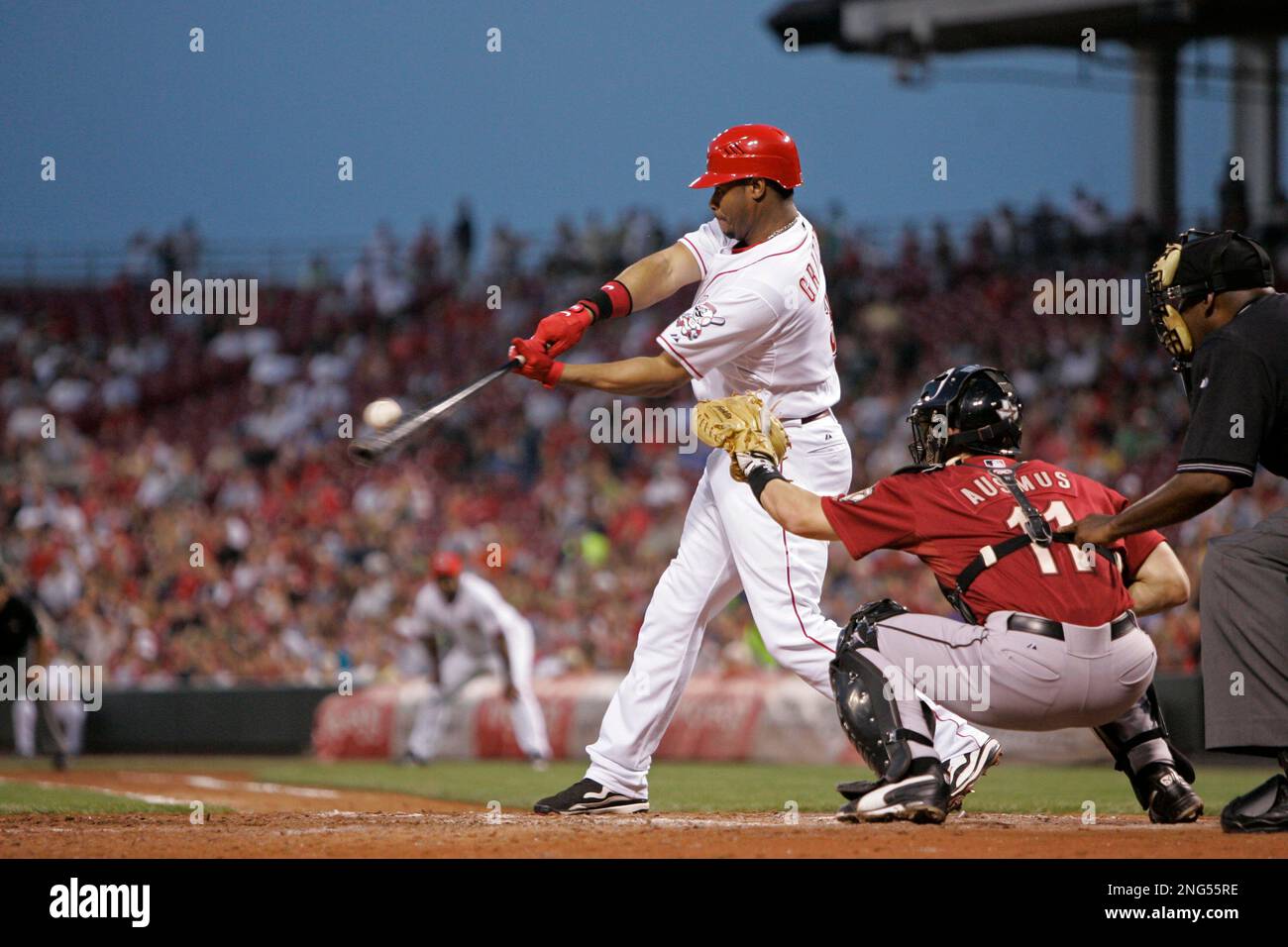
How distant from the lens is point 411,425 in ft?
19.7

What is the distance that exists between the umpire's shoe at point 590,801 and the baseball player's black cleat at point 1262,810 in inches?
86.0

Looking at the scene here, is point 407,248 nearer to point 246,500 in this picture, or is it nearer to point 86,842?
point 246,500

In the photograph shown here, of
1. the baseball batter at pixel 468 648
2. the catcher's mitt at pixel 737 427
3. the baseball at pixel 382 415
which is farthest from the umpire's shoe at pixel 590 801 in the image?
the baseball batter at pixel 468 648

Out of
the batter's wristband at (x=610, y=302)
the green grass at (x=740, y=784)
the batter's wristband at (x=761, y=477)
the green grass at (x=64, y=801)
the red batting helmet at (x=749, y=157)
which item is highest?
the red batting helmet at (x=749, y=157)

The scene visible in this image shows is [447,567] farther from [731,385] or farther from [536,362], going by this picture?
[536,362]

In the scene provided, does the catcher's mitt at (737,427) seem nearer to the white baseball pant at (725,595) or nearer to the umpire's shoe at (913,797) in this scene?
the white baseball pant at (725,595)

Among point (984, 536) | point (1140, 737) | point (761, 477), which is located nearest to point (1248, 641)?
point (1140, 737)

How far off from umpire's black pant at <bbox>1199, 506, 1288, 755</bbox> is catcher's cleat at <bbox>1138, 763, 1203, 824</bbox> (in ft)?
1.81

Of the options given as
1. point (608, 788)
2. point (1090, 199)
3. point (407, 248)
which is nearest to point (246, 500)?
point (407, 248)

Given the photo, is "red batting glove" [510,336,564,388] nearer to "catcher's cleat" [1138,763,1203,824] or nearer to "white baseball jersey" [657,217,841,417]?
"white baseball jersey" [657,217,841,417]

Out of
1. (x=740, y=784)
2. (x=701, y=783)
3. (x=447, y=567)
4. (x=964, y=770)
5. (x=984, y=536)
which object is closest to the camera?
(x=984, y=536)

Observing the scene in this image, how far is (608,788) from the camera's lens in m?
6.02

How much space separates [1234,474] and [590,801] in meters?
2.66

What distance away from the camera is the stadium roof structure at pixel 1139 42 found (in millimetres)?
19172
